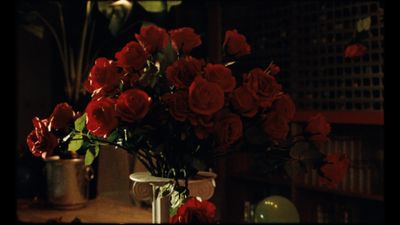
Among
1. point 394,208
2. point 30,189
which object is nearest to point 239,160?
point 30,189

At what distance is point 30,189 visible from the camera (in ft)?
7.52

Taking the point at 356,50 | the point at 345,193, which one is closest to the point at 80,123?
the point at 356,50

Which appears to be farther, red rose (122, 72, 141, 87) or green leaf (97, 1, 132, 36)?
green leaf (97, 1, 132, 36)

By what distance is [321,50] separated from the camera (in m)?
2.86

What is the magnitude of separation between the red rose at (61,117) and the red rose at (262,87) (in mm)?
350

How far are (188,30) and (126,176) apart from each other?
4.04ft

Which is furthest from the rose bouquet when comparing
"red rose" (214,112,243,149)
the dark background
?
the dark background

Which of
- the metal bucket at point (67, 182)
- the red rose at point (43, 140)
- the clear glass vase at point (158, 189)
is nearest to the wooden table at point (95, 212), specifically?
the metal bucket at point (67, 182)

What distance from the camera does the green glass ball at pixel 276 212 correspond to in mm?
1053

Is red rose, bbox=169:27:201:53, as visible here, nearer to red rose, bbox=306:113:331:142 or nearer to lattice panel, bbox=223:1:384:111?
red rose, bbox=306:113:331:142

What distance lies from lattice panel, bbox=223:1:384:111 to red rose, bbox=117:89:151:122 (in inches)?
72.6

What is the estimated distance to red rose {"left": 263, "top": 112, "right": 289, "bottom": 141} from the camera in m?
1.02

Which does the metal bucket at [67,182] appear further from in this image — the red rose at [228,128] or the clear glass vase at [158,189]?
the red rose at [228,128]

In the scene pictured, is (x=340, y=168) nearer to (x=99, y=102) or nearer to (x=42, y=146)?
(x=99, y=102)
